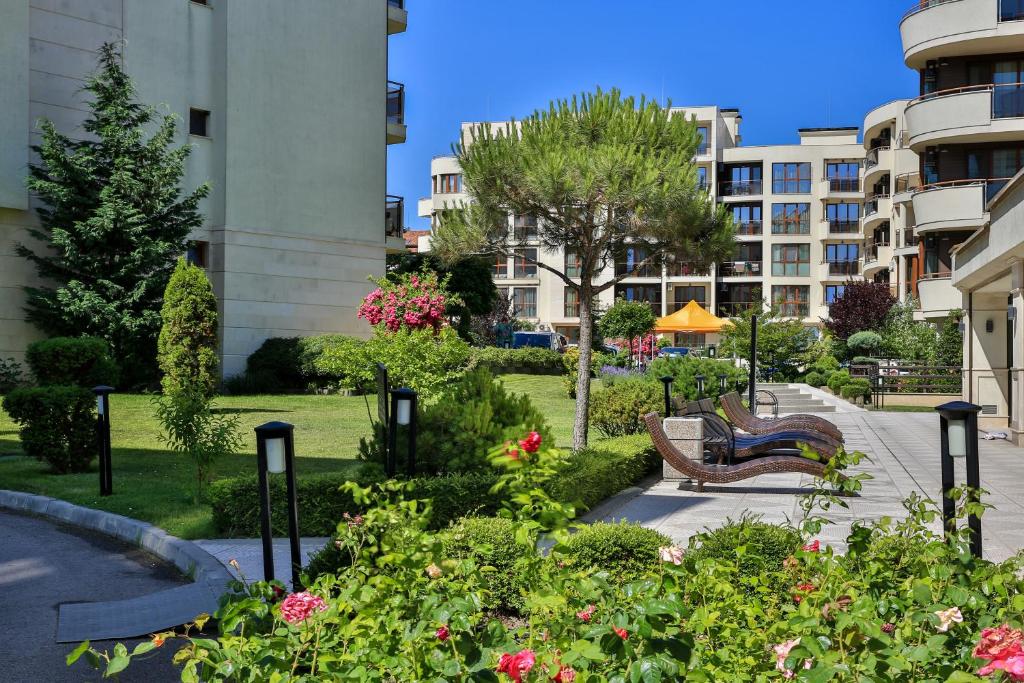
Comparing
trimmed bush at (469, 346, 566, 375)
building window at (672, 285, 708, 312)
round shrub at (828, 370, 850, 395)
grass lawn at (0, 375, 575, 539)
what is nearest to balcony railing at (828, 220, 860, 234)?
building window at (672, 285, 708, 312)

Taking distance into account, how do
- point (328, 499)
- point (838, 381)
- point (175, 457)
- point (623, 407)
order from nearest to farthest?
1. point (328, 499)
2. point (175, 457)
3. point (623, 407)
4. point (838, 381)

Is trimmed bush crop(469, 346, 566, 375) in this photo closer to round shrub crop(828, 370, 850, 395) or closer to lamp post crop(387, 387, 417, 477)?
round shrub crop(828, 370, 850, 395)

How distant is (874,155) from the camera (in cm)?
5559

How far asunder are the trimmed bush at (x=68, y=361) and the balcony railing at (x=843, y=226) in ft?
210

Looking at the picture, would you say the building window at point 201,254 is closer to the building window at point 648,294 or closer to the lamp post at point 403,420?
Result: the lamp post at point 403,420

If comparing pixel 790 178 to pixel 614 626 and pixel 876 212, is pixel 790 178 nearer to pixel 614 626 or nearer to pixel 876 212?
pixel 876 212

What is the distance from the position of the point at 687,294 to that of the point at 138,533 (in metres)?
66.7

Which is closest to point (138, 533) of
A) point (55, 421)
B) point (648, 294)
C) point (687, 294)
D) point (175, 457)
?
point (55, 421)

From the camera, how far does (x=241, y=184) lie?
27312 millimetres

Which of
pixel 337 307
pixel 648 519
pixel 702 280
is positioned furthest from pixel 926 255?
pixel 702 280

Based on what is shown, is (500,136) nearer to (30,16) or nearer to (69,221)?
(69,221)

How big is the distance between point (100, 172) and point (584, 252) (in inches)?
555

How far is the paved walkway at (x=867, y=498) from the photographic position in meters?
8.73

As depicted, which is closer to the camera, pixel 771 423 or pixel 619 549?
pixel 619 549
